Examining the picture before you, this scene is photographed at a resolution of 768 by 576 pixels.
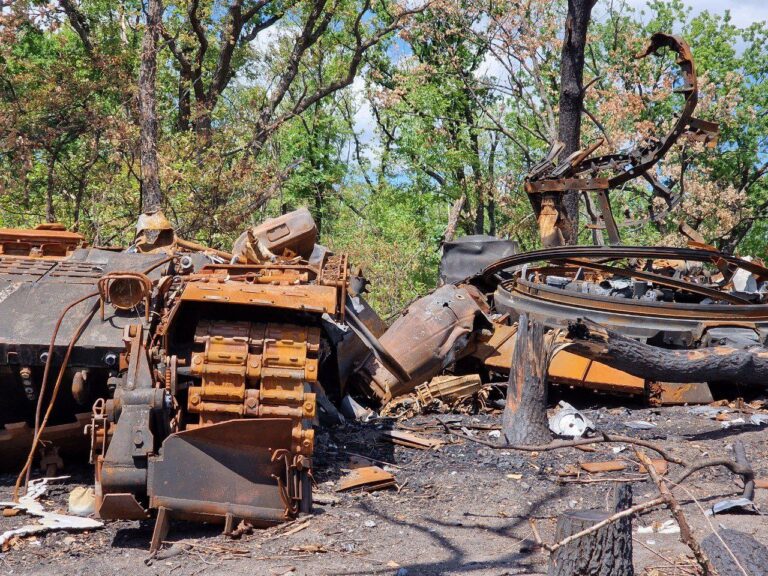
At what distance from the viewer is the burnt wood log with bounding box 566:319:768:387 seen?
6.76 m

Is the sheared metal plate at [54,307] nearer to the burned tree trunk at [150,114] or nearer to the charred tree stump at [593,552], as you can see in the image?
the charred tree stump at [593,552]

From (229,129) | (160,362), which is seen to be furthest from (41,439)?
(229,129)

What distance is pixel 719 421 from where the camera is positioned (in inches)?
302

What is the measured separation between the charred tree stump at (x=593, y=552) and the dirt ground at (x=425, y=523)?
0.73 feet

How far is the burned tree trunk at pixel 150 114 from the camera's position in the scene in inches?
483

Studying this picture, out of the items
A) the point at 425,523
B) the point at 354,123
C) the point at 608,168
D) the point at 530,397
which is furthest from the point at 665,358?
the point at 354,123

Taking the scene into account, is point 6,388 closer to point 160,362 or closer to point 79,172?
point 160,362

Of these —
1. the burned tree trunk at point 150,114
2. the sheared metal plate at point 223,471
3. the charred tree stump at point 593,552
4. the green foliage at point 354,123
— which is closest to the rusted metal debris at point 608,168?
the green foliage at point 354,123

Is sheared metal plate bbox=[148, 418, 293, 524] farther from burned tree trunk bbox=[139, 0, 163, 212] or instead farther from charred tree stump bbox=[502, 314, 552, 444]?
burned tree trunk bbox=[139, 0, 163, 212]

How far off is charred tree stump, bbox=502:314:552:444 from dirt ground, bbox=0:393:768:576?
0.58 feet

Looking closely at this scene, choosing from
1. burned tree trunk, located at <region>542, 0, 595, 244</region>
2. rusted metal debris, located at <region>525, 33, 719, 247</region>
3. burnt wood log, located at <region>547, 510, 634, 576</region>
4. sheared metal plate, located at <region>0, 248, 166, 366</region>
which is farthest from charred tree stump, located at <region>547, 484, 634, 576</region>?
burned tree trunk, located at <region>542, 0, 595, 244</region>

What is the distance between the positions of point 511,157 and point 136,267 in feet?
73.6

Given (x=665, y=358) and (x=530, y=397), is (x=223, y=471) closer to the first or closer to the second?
(x=530, y=397)

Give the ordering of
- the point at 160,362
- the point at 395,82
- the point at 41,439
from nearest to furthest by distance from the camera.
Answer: the point at 160,362, the point at 41,439, the point at 395,82
